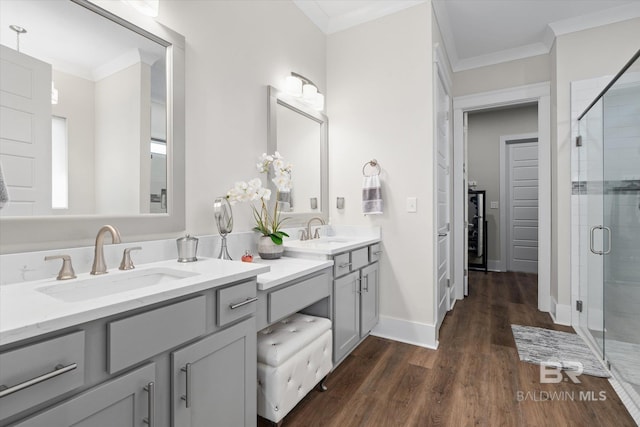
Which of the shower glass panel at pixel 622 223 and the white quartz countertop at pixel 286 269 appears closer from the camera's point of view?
the white quartz countertop at pixel 286 269

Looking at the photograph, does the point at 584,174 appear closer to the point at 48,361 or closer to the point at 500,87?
the point at 500,87

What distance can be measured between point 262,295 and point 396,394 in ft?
3.63

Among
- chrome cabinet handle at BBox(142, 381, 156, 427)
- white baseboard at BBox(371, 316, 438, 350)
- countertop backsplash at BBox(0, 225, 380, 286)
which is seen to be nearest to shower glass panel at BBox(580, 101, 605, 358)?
white baseboard at BBox(371, 316, 438, 350)

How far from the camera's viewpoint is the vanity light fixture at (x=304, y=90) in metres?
2.46

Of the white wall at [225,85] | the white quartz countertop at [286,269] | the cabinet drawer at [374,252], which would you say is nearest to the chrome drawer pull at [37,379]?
the white quartz countertop at [286,269]

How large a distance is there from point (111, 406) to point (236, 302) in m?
0.48

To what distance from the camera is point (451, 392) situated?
6.31 ft

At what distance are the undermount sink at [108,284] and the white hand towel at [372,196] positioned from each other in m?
1.71

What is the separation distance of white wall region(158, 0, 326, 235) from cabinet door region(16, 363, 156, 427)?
35.3 inches

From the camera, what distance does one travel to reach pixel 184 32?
1.68 metres

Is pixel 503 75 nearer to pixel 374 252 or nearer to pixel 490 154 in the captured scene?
pixel 490 154

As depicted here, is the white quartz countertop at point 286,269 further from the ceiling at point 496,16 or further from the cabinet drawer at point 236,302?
the ceiling at point 496,16

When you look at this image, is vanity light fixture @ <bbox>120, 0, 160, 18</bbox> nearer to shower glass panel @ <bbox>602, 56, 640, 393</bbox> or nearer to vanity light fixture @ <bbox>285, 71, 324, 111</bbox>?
vanity light fixture @ <bbox>285, 71, 324, 111</bbox>

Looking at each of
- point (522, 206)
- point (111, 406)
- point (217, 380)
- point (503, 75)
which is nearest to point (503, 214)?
point (522, 206)
